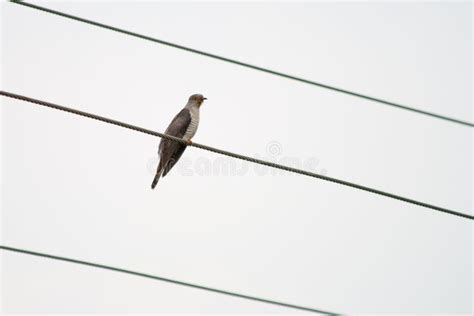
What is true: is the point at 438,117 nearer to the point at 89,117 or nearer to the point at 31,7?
the point at 89,117

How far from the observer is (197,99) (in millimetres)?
9883

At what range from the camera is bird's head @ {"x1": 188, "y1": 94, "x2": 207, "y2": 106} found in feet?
32.4

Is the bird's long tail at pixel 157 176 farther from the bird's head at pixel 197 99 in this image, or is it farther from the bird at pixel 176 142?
the bird's head at pixel 197 99

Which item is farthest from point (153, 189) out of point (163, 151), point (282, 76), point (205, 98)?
point (282, 76)

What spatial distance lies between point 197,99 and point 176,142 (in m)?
1.30

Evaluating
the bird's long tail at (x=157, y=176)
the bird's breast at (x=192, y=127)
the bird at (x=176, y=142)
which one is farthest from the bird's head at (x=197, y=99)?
the bird's long tail at (x=157, y=176)

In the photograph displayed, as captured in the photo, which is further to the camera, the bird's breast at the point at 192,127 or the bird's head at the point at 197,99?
the bird's head at the point at 197,99

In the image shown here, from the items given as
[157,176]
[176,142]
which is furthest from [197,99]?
[157,176]

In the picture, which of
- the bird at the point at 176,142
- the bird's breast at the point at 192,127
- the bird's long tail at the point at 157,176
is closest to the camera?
the bird's long tail at the point at 157,176

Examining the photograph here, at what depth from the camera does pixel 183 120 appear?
29.9ft

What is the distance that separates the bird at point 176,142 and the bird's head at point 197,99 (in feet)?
1.07

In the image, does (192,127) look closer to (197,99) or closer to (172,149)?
(172,149)

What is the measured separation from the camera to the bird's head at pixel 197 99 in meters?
9.86

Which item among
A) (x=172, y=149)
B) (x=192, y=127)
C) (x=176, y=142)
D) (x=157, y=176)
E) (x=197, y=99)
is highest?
(x=197, y=99)
